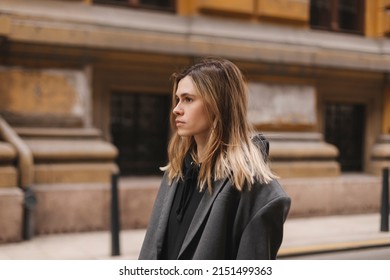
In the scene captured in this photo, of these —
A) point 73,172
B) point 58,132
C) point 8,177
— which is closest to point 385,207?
point 73,172

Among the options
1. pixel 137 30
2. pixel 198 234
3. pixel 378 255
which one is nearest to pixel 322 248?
pixel 378 255

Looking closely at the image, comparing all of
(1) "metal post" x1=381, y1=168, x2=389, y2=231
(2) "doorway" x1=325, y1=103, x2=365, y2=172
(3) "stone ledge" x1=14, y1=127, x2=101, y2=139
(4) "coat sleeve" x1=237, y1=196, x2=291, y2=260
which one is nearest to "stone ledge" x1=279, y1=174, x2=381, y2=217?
(2) "doorway" x1=325, y1=103, x2=365, y2=172

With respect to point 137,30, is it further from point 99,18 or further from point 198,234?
point 198,234

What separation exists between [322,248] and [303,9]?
477cm

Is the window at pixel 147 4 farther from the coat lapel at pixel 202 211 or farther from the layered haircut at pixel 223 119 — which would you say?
the coat lapel at pixel 202 211

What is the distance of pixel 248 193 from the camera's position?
195 cm

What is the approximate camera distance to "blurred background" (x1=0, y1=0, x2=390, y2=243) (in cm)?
764

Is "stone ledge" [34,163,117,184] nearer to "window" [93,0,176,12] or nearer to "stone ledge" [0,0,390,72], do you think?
"stone ledge" [0,0,390,72]

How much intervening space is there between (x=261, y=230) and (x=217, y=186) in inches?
9.1

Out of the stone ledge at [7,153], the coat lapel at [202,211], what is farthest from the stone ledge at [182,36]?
the coat lapel at [202,211]

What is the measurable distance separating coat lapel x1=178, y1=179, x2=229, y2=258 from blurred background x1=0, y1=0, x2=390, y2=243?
526cm

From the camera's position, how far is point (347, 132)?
1134cm
